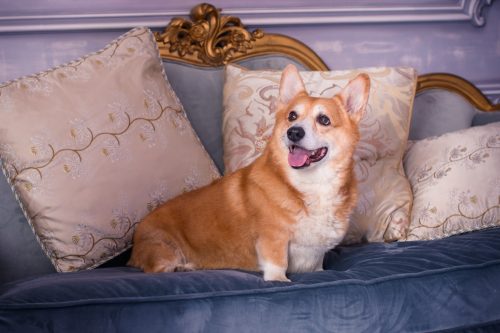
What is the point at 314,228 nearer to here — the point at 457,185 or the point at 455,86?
the point at 457,185

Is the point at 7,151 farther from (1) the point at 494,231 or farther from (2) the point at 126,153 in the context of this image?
(1) the point at 494,231

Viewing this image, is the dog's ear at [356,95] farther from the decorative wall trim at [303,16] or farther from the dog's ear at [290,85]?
the decorative wall trim at [303,16]

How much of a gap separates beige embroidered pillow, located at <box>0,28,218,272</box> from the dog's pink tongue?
431mm

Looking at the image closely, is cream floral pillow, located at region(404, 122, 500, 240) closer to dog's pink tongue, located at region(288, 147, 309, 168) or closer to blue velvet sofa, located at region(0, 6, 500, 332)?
blue velvet sofa, located at region(0, 6, 500, 332)

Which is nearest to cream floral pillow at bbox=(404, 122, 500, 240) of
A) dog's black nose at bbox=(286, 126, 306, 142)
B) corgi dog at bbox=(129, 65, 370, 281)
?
corgi dog at bbox=(129, 65, 370, 281)

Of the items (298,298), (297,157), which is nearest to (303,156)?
(297,157)

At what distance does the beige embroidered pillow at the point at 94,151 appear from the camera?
5.41ft

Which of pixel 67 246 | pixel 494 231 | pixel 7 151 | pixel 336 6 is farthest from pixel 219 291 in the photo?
pixel 336 6

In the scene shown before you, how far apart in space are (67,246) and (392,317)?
0.90 metres

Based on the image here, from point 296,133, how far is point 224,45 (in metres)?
0.88

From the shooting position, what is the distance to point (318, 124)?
1.64 metres

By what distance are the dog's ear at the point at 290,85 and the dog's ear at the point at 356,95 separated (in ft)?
0.44

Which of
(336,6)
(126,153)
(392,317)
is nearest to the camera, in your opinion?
(392,317)

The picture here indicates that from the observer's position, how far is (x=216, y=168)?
2037 mm
